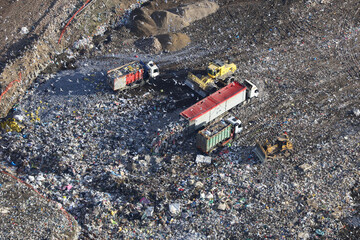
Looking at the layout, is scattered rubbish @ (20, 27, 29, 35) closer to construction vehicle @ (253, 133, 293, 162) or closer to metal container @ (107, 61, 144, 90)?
metal container @ (107, 61, 144, 90)

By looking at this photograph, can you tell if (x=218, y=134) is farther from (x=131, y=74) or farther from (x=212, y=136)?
(x=131, y=74)

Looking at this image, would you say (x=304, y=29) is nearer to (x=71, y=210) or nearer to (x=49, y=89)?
(x=49, y=89)

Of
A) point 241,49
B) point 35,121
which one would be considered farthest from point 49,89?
point 241,49

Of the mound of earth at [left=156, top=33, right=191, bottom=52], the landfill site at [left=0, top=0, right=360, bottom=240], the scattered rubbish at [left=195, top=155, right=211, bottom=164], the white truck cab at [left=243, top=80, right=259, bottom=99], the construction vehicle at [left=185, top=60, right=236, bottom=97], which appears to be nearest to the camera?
the landfill site at [left=0, top=0, right=360, bottom=240]

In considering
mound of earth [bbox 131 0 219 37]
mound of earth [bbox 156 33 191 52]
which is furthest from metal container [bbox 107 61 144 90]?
mound of earth [bbox 131 0 219 37]

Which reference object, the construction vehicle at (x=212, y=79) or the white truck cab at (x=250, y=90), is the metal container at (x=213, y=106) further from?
the construction vehicle at (x=212, y=79)

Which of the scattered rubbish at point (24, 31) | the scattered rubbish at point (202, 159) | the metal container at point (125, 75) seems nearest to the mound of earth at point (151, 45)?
the metal container at point (125, 75)

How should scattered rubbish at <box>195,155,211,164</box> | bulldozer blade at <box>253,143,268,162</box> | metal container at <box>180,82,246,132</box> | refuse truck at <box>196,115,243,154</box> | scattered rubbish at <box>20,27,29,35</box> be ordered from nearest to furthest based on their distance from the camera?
bulldozer blade at <box>253,143,268,162</box> < refuse truck at <box>196,115,243,154</box> < scattered rubbish at <box>195,155,211,164</box> < metal container at <box>180,82,246,132</box> < scattered rubbish at <box>20,27,29,35</box>
